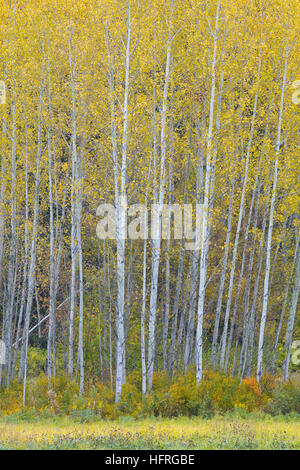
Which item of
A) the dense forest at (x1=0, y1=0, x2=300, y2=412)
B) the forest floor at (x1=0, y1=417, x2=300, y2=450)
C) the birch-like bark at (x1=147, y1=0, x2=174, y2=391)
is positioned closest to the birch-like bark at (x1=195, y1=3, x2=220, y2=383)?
the dense forest at (x1=0, y1=0, x2=300, y2=412)

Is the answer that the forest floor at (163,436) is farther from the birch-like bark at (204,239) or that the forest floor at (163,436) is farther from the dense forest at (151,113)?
the dense forest at (151,113)

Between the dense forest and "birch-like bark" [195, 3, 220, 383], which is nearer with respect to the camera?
"birch-like bark" [195, 3, 220, 383]

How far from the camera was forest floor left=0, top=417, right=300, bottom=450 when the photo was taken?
360 inches

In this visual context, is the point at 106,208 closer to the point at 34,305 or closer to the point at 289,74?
the point at 289,74

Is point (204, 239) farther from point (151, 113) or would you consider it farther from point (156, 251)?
point (151, 113)

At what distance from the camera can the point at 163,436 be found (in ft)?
31.7

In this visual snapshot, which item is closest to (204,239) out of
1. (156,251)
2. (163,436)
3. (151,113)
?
(156,251)

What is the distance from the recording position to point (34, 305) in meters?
24.2

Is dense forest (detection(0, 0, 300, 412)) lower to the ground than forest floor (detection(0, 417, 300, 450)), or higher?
higher

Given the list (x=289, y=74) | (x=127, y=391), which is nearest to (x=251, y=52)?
(x=289, y=74)

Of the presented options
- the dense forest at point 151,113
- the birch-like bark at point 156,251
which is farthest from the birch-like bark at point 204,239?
the birch-like bark at point 156,251

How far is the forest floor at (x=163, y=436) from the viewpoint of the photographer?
916 cm

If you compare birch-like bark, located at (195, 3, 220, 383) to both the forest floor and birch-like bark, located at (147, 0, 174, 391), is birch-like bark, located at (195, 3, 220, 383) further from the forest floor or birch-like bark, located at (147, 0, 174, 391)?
the forest floor

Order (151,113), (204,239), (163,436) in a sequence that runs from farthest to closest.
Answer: (151,113) < (204,239) < (163,436)
